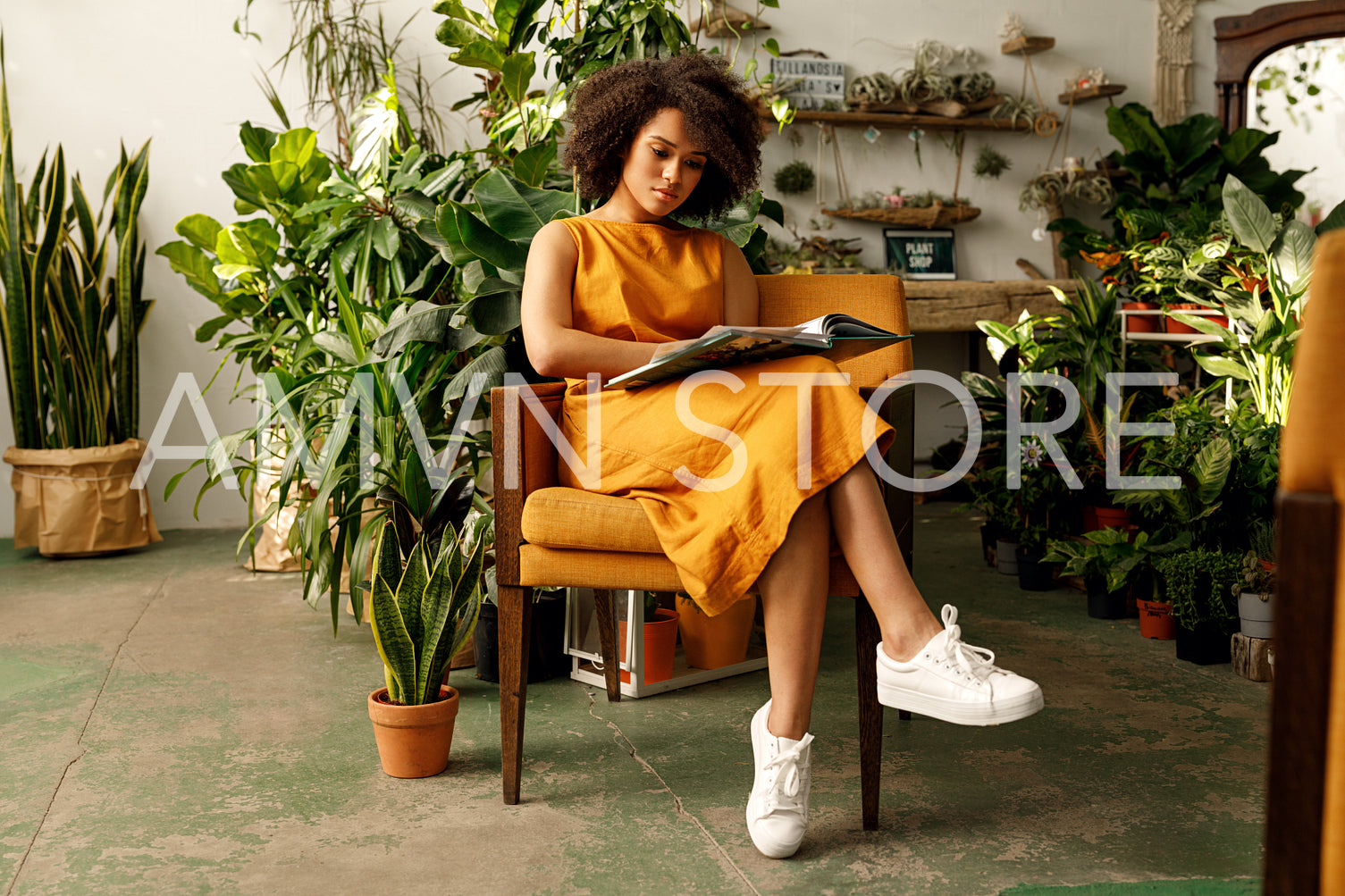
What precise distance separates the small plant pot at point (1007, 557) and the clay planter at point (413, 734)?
2.17 meters

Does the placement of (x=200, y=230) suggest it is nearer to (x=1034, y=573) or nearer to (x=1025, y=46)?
(x=1034, y=573)

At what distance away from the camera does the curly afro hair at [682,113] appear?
192 cm

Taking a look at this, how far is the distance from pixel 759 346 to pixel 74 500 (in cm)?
303

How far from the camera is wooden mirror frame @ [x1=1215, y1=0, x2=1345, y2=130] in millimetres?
5156

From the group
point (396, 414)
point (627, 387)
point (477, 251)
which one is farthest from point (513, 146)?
point (627, 387)

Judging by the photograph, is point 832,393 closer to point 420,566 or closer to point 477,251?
point 420,566

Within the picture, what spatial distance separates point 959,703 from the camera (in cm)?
146

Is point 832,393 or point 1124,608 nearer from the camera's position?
point 832,393

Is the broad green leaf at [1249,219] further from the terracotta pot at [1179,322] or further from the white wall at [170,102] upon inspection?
→ the white wall at [170,102]

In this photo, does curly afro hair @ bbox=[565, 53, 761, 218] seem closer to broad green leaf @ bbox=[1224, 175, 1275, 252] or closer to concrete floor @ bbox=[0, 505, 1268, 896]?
concrete floor @ bbox=[0, 505, 1268, 896]

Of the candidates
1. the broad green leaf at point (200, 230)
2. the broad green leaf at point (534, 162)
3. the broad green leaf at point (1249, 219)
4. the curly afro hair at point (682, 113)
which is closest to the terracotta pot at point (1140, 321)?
the broad green leaf at point (1249, 219)

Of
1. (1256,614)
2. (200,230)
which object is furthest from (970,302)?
(200,230)

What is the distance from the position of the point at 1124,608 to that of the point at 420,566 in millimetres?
2091

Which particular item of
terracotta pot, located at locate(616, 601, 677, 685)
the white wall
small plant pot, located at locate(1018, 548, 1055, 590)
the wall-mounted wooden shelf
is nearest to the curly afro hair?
terracotta pot, located at locate(616, 601, 677, 685)
